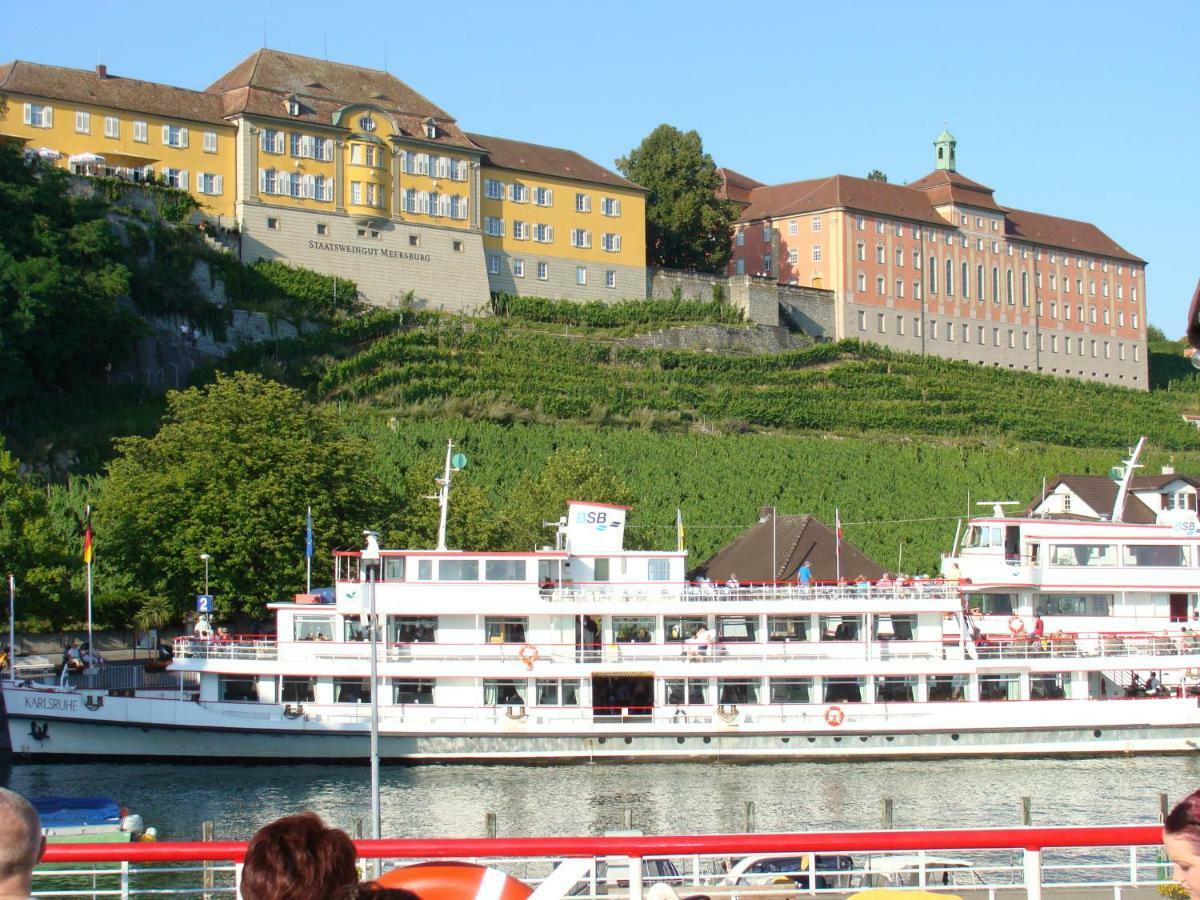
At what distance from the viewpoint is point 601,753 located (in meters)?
38.6

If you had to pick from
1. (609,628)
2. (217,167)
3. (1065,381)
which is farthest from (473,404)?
(1065,381)

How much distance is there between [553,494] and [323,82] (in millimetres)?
33921

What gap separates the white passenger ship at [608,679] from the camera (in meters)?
38.4

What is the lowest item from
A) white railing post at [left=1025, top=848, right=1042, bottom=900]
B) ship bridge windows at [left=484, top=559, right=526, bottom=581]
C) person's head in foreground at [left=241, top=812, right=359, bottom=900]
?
white railing post at [left=1025, top=848, right=1042, bottom=900]

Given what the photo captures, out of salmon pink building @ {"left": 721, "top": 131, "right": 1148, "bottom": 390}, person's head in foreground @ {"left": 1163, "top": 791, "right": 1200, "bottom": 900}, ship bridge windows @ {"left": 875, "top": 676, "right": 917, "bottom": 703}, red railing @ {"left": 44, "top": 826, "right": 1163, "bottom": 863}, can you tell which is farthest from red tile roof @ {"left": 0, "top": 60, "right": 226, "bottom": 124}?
person's head in foreground @ {"left": 1163, "top": 791, "right": 1200, "bottom": 900}

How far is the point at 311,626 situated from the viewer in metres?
39.7

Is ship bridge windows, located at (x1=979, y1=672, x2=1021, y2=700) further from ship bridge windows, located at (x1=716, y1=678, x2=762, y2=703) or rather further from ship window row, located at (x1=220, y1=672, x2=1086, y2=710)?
ship bridge windows, located at (x1=716, y1=678, x2=762, y2=703)

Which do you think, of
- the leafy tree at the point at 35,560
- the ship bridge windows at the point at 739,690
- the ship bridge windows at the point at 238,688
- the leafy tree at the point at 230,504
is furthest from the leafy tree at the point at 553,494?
the ship bridge windows at the point at 238,688

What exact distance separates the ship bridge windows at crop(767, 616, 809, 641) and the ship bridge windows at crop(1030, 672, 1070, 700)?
A: 5865mm

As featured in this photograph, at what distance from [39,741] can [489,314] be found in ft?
171

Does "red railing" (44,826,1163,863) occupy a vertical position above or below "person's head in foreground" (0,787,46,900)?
below

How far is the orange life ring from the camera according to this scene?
24.5ft

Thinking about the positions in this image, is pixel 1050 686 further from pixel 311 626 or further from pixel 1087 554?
pixel 311 626

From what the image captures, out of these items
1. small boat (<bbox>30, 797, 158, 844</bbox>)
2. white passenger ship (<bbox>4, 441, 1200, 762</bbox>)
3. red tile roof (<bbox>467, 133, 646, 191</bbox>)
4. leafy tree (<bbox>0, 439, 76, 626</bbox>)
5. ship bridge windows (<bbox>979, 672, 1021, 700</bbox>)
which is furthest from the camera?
red tile roof (<bbox>467, 133, 646, 191</bbox>)
